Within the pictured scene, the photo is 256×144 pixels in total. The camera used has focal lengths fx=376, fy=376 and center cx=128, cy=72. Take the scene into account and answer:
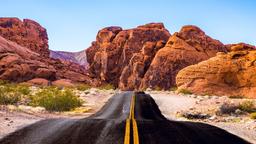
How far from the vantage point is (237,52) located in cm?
5256

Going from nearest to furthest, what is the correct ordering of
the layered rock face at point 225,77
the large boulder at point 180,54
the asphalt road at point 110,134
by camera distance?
the asphalt road at point 110,134, the layered rock face at point 225,77, the large boulder at point 180,54

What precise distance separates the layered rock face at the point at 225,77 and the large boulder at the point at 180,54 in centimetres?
2456

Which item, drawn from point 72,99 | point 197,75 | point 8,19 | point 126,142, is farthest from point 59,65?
point 126,142

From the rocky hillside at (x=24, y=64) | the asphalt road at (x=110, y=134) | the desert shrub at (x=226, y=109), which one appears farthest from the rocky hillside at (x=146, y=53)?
the asphalt road at (x=110, y=134)

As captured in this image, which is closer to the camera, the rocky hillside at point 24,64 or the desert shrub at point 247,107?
the desert shrub at point 247,107

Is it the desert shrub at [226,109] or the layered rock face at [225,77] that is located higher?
the layered rock face at [225,77]

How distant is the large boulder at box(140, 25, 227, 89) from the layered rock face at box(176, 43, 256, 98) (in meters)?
24.6

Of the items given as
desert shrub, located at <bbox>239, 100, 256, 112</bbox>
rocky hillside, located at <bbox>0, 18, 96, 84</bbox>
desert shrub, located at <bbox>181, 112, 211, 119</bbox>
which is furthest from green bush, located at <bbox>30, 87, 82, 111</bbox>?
rocky hillside, located at <bbox>0, 18, 96, 84</bbox>

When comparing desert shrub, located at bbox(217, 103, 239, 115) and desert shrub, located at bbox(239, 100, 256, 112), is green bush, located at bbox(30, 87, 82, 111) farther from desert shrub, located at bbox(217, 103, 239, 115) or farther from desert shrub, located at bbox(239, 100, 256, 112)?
desert shrub, located at bbox(239, 100, 256, 112)

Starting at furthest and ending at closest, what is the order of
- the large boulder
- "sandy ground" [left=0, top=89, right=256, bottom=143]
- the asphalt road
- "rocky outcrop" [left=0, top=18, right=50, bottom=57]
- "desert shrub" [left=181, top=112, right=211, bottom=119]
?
"rocky outcrop" [left=0, top=18, right=50, bottom=57]
the large boulder
"desert shrub" [left=181, top=112, right=211, bottom=119]
"sandy ground" [left=0, top=89, right=256, bottom=143]
the asphalt road

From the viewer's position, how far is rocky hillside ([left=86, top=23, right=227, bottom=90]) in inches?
3061

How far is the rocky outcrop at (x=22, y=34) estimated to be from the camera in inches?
5157

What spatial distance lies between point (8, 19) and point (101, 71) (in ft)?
185

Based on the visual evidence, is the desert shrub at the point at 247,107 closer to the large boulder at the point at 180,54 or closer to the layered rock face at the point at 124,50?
the large boulder at the point at 180,54
